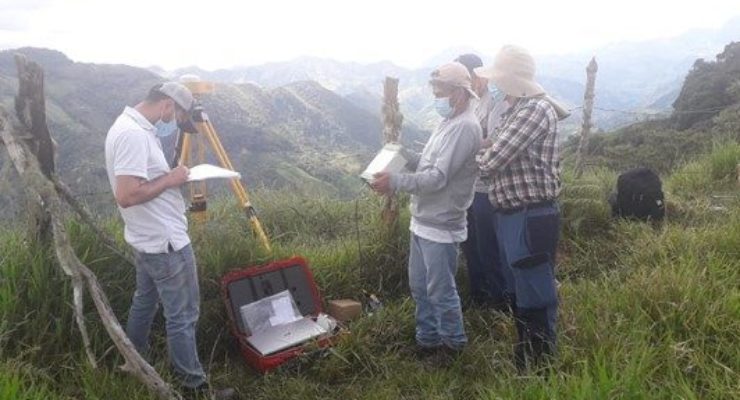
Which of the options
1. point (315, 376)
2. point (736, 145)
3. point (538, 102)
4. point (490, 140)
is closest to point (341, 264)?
point (315, 376)

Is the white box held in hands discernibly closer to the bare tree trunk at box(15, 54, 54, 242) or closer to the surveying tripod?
the surveying tripod

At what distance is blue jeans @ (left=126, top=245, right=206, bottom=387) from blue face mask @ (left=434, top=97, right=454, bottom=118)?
5.78 ft

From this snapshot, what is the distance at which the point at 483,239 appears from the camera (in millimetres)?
4281

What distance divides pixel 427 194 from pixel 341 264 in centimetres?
138

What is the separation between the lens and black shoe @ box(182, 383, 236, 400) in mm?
3207

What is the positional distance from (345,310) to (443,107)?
1629 millimetres

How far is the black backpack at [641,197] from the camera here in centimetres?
554

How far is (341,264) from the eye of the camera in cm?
465

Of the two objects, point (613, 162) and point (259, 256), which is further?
point (613, 162)

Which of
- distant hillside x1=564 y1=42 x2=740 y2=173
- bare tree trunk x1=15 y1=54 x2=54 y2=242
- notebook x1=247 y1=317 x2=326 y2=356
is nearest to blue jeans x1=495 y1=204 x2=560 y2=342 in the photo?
notebook x1=247 y1=317 x2=326 y2=356

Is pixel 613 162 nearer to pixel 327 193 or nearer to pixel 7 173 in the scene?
pixel 327 193

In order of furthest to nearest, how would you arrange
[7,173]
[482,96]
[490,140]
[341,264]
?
[341,264], [482,96], [490,140], [7,173]

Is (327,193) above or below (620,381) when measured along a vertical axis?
below

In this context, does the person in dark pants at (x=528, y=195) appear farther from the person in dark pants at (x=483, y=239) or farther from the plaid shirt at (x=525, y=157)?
the person in dark pants at (x=483, y=239)
